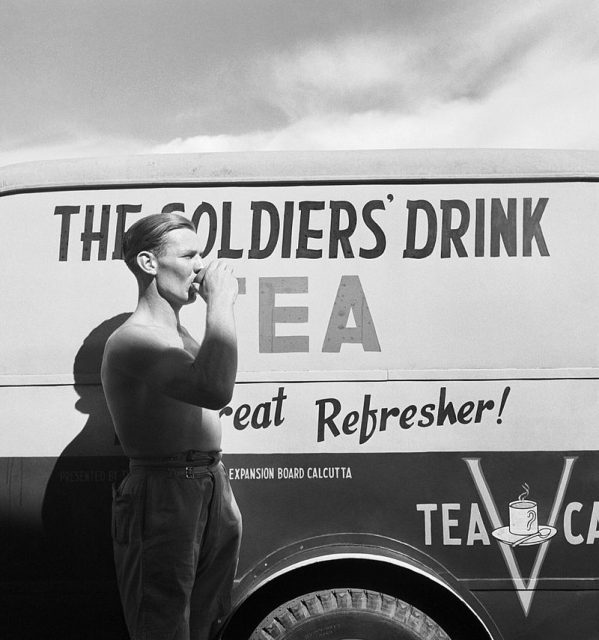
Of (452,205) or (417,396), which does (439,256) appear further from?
(417,396)

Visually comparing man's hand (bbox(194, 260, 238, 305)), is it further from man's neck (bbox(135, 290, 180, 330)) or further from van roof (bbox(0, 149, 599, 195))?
van roof (bbox(0, 149, 599, 195))

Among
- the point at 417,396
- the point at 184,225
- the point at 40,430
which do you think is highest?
the point at 184,225

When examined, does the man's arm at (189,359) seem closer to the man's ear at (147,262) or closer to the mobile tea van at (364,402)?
the mobile tea van at (364,402)

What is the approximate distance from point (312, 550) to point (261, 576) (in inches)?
9.7

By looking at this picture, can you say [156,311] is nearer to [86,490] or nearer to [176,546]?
[86,490]

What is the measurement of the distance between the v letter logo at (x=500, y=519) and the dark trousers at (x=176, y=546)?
40.9 inches

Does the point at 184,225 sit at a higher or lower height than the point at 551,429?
higher

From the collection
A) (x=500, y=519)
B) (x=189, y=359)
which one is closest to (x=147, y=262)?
(x=189, y=359)

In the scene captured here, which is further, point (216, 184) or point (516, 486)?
point (216, 184)

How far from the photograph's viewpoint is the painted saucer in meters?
2.73

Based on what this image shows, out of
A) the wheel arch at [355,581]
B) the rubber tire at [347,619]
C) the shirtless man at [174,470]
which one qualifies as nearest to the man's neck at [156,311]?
the shirtless man at [174,470]

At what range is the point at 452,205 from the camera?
2877 millimetres

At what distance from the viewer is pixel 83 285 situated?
113 inches

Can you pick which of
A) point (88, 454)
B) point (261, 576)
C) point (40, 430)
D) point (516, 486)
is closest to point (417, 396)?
point (516, 486)
